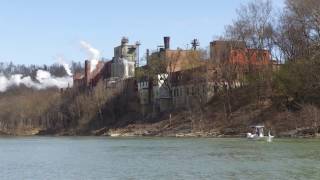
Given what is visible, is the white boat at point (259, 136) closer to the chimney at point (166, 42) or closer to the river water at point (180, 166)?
the river water at point (180, 166)

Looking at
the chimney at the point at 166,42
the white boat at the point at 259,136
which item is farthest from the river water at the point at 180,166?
the chimney at the point at 166,42

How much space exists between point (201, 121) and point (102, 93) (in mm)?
47147

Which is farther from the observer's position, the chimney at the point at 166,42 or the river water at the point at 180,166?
the chimney at the point at 166,42

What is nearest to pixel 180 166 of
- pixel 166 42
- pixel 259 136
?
pixel 259 136

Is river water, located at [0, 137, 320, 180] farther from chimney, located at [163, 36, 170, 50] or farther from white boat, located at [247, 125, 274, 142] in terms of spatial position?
chimney, located at [163, 36, 170, 50]

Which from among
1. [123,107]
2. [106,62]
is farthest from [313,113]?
[106,62]

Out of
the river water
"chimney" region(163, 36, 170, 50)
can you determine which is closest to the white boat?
the river water

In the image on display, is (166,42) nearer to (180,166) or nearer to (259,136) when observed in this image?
(259,136)

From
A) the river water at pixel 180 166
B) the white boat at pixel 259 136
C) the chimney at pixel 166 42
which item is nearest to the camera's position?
the river water at pixel 180 166

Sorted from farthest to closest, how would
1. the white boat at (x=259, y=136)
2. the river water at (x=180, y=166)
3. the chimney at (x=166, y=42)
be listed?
the chimney at (x=166, y=42) → the white boat at (x=259, y=136) → the river water at (x=180, y=166)

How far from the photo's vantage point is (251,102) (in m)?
111

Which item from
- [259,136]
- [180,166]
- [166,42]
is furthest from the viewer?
[166,42]

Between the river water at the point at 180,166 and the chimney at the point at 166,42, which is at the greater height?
the chimney at the point at 166,42

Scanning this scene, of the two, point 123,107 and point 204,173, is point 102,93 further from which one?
point 204,173
